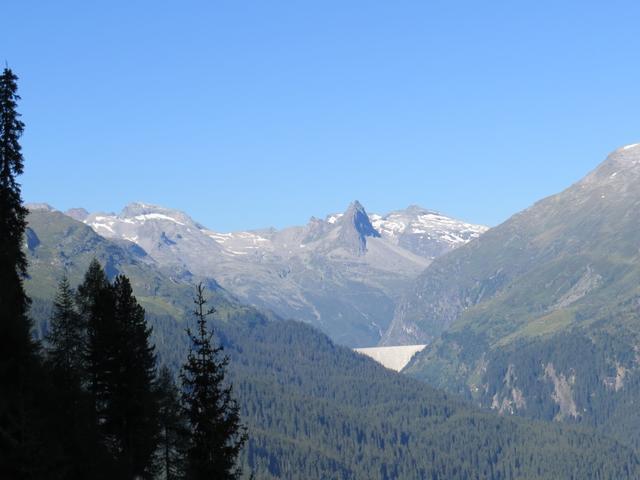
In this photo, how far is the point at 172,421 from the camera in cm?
8069

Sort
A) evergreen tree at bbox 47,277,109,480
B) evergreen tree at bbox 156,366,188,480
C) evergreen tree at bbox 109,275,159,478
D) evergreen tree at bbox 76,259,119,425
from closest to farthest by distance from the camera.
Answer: evergreen tree at bbox 47,277,109,480
evergreen tree at bbox 109,275,159,478
evergreen tree at bbox 76,259,119,425
evergreen tree at bbox 156,366,188,480

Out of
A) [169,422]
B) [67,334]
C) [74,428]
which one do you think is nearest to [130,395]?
[169,422]

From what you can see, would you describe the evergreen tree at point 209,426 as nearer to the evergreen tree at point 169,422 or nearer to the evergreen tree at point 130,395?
the evergreen tree at point 130,395

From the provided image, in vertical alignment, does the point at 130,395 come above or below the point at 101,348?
below

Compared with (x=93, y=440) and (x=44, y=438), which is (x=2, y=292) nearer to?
(x=93, y=440)

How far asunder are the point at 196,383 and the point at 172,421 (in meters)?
22.8

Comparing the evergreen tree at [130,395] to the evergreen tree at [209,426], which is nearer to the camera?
the evergreen tree at [209,426]

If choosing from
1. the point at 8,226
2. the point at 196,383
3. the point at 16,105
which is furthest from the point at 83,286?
the point at 196,383

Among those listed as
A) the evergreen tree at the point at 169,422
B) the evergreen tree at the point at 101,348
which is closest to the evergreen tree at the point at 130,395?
the evergreen tree at the point at 101,348

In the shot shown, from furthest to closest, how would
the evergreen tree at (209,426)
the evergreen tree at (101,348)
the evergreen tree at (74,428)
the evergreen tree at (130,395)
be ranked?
the evergreen tree at (101,348), the evergreen tree at (130,395), the evergreen tree at (209,426), the evergreen tree at (74,428)

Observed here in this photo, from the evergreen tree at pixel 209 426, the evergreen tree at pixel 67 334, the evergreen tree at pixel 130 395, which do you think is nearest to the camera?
the evergreen tree at pixel 209 426

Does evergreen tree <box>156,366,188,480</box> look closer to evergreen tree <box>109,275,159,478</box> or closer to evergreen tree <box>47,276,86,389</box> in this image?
evergreen tree <box>109,275,159,478</box>

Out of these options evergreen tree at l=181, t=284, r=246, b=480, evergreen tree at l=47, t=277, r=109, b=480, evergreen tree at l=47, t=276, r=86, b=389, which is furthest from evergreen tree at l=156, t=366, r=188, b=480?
evergreen tree at l=181, t=284, r=246, b=480

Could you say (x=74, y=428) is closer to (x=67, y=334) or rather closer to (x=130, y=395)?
(x=130, y=395)
